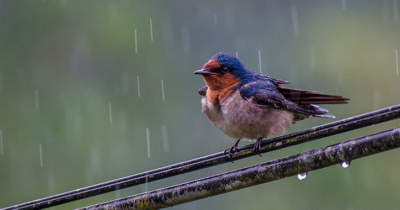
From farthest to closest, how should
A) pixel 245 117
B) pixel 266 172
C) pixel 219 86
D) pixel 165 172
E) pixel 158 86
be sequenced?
1. pixel 158 86
2. pixel 219 86
3. pixel 245 117
4. pixel 165 172
5. pixel 266 172

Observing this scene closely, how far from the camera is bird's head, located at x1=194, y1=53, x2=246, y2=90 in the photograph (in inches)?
193

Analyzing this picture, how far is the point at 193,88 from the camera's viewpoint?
69.3ft

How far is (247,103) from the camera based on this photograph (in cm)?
474

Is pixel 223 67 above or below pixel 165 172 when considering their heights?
above

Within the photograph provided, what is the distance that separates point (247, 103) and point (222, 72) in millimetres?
422

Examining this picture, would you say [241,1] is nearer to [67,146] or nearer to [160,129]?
[160,129]

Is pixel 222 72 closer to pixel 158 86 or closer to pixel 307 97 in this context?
pixel 307 97

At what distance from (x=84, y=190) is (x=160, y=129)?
54.2ft

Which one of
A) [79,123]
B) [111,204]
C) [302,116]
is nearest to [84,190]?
[111,204]

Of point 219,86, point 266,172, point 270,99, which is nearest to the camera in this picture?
point 266,172

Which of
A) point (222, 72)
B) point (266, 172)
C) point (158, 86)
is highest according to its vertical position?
point (222, 72)

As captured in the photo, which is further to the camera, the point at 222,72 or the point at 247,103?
the point at 222,72

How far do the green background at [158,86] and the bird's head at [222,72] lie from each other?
398 inches

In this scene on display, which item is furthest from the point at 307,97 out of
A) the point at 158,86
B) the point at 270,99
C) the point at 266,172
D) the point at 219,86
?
the point at 158,86
